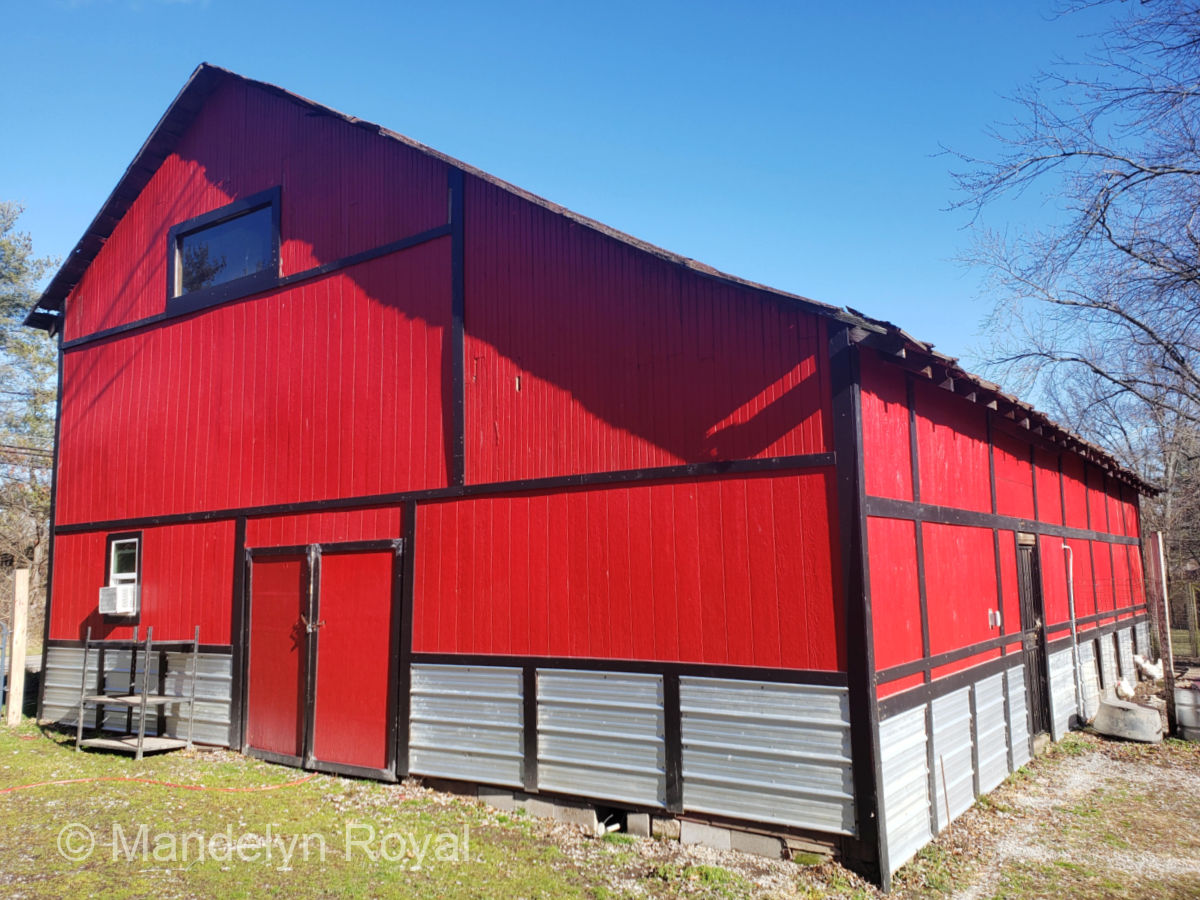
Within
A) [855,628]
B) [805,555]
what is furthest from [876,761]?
[805,555]

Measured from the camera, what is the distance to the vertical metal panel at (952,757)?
22.9ft

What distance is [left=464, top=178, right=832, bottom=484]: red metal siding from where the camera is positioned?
6645 mm

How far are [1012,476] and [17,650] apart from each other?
13661 mm

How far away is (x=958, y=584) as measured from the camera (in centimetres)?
803

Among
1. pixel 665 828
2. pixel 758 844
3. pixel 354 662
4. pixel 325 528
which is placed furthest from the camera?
pixel 325 528

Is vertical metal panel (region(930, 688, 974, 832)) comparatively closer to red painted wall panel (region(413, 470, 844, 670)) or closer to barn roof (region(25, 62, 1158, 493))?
red painted wall panel (region(413, 470, 844, 670))

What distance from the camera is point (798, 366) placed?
6.52 meters

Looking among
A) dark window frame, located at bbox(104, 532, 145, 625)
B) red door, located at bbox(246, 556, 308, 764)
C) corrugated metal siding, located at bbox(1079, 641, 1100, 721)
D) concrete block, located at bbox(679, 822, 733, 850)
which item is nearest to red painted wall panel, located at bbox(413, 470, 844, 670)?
concrete block, located at bbox(679, 822, 733, 850)

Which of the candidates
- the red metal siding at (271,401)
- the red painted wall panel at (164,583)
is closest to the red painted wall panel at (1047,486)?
the red metal siding at (271,401)

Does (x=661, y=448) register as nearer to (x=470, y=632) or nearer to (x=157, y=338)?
(x=470, y=632)

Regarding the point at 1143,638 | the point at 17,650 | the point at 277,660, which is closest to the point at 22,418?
the point at 17,650

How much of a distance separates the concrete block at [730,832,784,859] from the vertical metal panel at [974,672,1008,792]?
2837 millimetres

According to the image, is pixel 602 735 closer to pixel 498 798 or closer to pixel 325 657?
pixel 498 798

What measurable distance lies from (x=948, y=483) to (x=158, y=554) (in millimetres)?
10014
